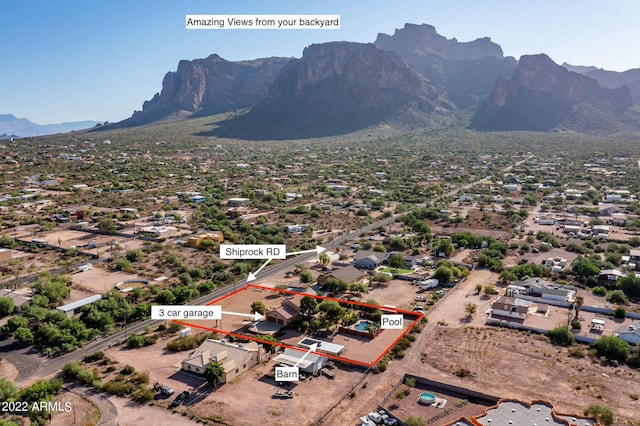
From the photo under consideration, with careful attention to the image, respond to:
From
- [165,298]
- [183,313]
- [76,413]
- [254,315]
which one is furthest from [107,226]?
[76,413]

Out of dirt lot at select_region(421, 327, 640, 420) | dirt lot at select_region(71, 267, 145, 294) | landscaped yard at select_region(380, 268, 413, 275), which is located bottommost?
dirt lot at select_region(421, 327, 640, 420)

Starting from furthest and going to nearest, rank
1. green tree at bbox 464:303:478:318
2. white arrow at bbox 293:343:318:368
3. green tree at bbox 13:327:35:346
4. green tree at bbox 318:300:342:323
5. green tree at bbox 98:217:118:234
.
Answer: green tree at bbox 98:217:118:234 → green tree at bbox 464:303:478:318 → green tree at bbox 318:300:342:323 → green tree at bbox 13:327:35:346 → white arrow at bbox 293:343:318:368

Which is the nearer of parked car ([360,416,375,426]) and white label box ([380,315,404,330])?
parked car ([360,416,375,426])

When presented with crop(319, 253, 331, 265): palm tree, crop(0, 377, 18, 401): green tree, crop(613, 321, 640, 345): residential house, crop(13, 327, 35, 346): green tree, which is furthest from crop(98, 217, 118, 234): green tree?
crop(613, 321, 640, 345): residential house

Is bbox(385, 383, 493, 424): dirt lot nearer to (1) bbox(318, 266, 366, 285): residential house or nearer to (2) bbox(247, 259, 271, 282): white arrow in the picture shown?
(1) bbox(318, 266, 366, 285): residential house

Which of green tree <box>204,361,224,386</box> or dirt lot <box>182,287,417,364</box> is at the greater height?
green tree <box>204,361,224,386</box>

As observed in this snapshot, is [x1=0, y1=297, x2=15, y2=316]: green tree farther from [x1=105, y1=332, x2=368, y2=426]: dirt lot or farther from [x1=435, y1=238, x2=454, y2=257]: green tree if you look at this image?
[x1=435, y1=238, x2=454, y2=257]: green tree

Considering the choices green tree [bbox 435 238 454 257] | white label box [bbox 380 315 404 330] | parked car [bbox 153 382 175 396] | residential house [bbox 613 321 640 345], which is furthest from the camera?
green tree [bbox 435 238 454 257]
